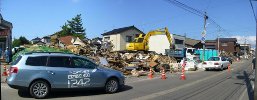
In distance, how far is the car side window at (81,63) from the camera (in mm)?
13054

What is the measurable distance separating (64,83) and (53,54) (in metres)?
1.21

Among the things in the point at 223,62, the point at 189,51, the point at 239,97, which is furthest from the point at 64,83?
the point at 189,51

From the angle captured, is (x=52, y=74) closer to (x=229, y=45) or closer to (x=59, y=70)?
(x=59, y=70)

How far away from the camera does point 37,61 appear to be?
12289 millimetres

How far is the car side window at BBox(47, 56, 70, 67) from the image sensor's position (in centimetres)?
1254

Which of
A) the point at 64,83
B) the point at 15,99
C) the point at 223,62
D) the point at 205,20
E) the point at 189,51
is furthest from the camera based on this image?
the point at 189,51

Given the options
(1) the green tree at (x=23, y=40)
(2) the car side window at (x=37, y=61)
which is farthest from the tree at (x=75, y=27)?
(2) the car side window at (x=37, y=61)

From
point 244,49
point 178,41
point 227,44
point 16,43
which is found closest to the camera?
point 16,43

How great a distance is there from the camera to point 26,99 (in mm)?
11852

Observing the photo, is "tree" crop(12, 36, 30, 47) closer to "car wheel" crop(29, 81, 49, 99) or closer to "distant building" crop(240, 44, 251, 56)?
"car wheel" crop(29, 81, 49, 99)

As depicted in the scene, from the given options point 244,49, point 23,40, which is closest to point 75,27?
point 23,40

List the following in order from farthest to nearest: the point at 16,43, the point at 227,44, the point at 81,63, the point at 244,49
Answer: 1. the point at 244,49
2. the point at 227,44
3. the point at 16,43
4. the point at 81,63

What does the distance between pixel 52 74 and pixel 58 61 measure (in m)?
0.63

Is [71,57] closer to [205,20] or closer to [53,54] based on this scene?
[53,54]
